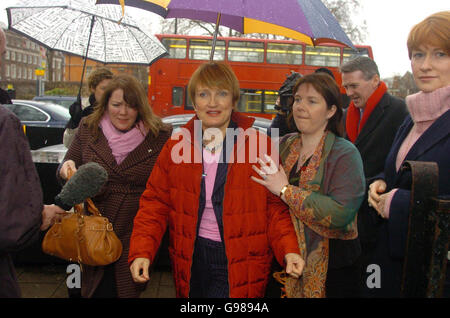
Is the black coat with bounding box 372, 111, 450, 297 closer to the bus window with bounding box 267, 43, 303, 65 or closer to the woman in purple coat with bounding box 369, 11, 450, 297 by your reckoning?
the woman in purple coat with bounding box 369, 11, 450, 297

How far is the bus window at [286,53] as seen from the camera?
1420cm

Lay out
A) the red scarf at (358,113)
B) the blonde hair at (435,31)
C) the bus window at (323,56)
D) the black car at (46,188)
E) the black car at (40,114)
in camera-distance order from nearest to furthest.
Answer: the blonde hair at (435,31) < the red scarf at (358,113) < the black car at (46,188) < the black car at (40,114) < the bus window at (323,56)

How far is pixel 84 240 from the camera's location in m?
2.35

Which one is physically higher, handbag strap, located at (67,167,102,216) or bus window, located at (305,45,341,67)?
bus window, located at (305,45,341,67)

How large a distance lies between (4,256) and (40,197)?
0.28m

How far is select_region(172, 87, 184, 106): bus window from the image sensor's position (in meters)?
14.8

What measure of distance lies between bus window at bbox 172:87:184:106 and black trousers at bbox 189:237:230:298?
518 inches

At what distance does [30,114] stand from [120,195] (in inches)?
341

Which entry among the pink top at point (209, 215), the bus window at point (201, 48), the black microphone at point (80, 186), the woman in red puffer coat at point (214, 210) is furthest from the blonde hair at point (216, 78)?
the bus window at point (201, 48)

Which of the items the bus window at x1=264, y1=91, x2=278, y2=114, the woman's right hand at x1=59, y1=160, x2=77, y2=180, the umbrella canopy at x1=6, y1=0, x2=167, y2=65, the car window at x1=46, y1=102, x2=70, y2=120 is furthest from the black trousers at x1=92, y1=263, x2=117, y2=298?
the bus window at x1=264, y1=91, x2=278, y2=114

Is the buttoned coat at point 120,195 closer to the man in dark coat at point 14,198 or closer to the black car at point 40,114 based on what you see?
the man in dark coat at point 14,198

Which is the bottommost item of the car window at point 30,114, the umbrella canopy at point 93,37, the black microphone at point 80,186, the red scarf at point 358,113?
the black microphone at point 80,186

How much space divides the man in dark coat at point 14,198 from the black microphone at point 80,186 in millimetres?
494
